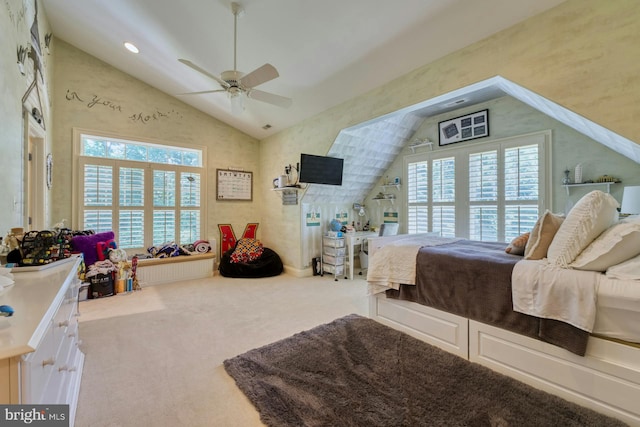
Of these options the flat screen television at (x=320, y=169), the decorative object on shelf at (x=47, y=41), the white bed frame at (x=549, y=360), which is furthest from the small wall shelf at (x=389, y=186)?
the decorative object on shelf at (x=47, y=41)

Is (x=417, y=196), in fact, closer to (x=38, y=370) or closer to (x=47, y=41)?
(x=38, y=370)

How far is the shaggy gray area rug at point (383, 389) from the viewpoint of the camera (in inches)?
58.5

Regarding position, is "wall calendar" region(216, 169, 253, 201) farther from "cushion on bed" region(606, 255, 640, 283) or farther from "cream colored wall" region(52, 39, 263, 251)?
"cushion on bed" region(606, 255, 640, 283)

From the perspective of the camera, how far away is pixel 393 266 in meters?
2.50

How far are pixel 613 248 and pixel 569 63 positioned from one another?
4.68 ft

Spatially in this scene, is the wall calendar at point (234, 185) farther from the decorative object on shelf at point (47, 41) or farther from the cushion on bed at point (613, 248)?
the cushion on bed at point (613, 248)

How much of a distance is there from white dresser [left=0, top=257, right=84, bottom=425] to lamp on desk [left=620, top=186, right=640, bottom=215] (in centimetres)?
401

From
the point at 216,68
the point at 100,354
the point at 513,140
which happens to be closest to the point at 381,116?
the point at 513,140

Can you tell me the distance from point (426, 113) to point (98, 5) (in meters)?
4.67

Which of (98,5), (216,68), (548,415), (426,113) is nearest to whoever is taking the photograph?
(548,415)

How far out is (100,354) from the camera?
7.26ft

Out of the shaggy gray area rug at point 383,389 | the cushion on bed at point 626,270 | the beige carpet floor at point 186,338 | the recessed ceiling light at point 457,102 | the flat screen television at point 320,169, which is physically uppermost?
the recessed ceiling light at point 457,102

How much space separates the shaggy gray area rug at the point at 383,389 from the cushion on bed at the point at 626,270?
781mm

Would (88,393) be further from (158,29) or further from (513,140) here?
(513,140)
